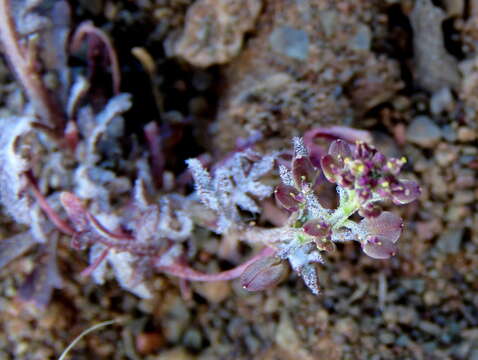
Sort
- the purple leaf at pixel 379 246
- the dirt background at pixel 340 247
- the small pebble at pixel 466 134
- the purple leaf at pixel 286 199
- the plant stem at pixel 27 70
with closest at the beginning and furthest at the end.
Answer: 1. the purple leaf at pixel 379 246
2. the purple leaf at pixel 286 199
3. the plant stem at pixel 27 70
4. the dirt background at pixel 340 247
5. the small pebble at pixel 466 134

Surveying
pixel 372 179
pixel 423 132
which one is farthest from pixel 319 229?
pixel 423 132

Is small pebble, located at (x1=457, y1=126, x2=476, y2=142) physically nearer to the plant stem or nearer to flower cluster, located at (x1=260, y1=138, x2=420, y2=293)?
flower cluster, located at (x1=260, y1=138, x2=420, y2=293)

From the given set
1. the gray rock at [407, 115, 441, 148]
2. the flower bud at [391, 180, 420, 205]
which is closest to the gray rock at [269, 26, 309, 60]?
the gray rock at [407, 115, 441, 148]

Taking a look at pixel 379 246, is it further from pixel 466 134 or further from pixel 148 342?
pixel 148 342

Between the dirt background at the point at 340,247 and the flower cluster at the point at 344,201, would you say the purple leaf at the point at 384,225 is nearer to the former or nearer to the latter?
the flower cluster at the point at 344,201

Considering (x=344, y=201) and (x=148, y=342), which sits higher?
(x=344, y=201)

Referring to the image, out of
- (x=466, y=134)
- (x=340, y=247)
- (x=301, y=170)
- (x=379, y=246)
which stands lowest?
(x=340, y=247)

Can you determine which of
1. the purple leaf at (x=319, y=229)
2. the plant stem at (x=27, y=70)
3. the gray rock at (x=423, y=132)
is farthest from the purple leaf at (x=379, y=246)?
the plant stem at (x=27, y=70)

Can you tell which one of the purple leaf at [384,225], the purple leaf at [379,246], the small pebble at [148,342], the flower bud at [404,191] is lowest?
the small pebble at [148,342]

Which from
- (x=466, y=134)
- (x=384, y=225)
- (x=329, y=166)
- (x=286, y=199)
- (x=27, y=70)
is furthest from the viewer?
(x=466, y=134)
